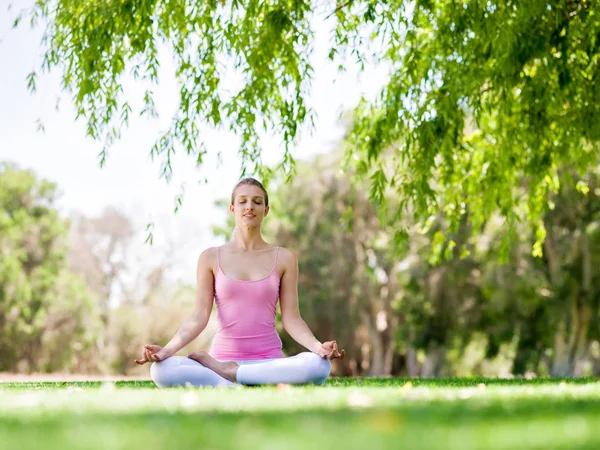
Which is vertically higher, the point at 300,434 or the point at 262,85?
the point at 262,85

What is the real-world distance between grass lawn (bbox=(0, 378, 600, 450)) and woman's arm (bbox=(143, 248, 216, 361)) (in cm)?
158

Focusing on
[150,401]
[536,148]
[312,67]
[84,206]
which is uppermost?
[84,206]

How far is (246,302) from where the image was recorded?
240 inches

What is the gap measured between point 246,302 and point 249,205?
0.68 metres

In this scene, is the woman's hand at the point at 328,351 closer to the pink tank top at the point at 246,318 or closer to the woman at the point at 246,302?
the woman at the point at 246,302

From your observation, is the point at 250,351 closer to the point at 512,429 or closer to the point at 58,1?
the point at 512,429

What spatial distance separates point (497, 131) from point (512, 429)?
7099 millimetres

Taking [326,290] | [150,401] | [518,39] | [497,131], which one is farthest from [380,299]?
[150,401]

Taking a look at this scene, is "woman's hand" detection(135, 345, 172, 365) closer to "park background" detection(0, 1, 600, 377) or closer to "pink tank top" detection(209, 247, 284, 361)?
"pink tank top" detection(209, 247, 284, 361)

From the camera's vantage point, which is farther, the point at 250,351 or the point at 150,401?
the point at 250,351

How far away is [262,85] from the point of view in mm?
8078

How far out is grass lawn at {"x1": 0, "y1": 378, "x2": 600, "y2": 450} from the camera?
8.34 ft

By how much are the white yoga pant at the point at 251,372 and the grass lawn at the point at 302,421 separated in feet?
4.07

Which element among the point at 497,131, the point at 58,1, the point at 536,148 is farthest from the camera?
the point at 497,131
